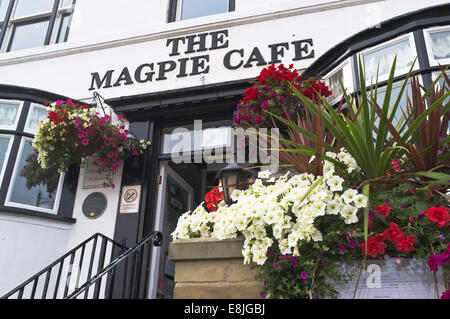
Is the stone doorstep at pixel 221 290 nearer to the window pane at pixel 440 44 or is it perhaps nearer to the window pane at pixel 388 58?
the window pane at pixel 388 58

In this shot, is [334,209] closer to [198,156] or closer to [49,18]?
[198,156]

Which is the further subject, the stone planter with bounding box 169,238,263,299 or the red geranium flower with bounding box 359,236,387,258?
the stone planter with bounding box 169,238,263,299

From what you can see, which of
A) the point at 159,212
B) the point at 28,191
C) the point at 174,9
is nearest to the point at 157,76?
the point at 174,9

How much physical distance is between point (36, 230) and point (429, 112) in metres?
4.38

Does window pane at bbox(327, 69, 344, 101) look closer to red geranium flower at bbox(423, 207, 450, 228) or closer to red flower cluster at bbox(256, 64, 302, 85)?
red flower cluster at bbox(256, 64, 302, 85)

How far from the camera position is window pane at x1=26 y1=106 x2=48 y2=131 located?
5133mm

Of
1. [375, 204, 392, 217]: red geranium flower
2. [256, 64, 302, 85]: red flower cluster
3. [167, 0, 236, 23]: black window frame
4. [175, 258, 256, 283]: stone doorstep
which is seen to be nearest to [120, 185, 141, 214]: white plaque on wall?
[256, 64, 302, 85]: red flower cluster

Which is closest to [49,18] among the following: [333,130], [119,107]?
[119,107]

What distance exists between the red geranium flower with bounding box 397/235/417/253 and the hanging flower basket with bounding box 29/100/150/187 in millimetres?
3752

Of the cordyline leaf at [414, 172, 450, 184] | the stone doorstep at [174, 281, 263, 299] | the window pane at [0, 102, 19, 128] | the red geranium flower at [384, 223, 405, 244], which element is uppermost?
the window pane at [0, 102, 19, 128]

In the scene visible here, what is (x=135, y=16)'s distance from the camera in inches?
247

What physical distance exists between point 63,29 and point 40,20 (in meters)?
0.70

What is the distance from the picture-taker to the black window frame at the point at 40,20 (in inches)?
264

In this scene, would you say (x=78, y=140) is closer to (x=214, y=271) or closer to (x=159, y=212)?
(x=159, y=212)
